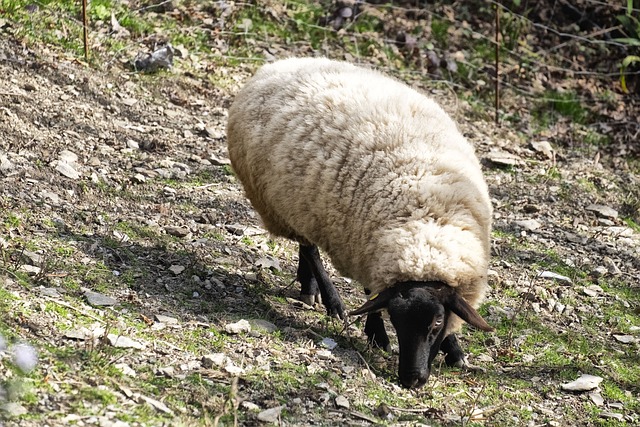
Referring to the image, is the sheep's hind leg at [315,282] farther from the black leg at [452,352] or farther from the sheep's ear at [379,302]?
the sheep's ear at [379,302]

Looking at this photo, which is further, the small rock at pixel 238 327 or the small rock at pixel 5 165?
the small rock at pixel 5 165

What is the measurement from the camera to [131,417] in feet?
12.0

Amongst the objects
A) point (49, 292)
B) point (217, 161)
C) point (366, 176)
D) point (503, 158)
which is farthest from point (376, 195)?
point (503, 158)

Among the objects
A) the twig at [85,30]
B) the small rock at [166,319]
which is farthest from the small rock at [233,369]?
the twig at [85,30]

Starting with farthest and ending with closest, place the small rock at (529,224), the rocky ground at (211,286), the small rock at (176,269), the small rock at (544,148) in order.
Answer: the small rock at (544,148), the small rock at (529,224), the small rock at (176,269), the rocky ground at (211,286)

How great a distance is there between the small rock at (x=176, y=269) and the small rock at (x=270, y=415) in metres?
1.72

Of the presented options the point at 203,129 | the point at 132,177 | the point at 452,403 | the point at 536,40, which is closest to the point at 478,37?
the point at 536,40

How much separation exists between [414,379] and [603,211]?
3618 millimetres

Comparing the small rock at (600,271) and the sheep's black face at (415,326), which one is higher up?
the sheep's black face at (415,326)

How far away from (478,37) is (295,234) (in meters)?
5.49

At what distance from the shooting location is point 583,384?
506cm

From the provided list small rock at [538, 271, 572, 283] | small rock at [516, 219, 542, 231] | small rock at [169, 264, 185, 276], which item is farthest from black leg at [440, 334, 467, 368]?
small rock at [516, 219, 542, 231]

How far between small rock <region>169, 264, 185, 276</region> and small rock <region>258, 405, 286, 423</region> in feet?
5.64

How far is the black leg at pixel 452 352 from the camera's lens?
5203 mm
